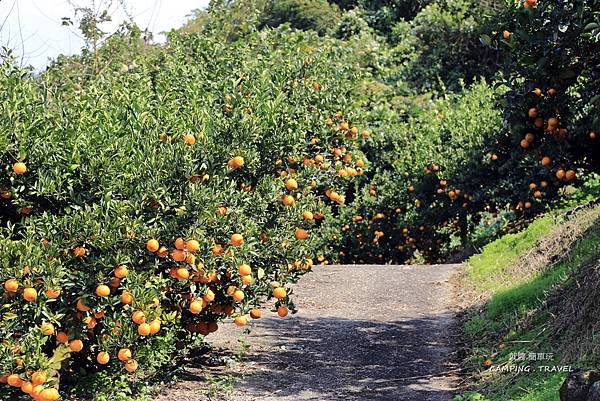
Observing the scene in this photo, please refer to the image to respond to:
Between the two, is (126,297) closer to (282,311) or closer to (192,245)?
(192,245)

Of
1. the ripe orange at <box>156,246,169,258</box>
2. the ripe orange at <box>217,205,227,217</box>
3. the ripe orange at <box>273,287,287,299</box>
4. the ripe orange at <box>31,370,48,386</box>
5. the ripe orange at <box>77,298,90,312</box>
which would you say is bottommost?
the ripe orange at <box>31,370,48,386</box>

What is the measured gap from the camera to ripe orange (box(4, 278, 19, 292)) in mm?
4410

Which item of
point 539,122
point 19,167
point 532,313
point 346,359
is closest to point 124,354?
point 19,167

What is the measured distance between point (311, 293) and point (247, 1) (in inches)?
151

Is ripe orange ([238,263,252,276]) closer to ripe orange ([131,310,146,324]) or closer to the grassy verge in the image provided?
ripe orange ([131,310,146,324])

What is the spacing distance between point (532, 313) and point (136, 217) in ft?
11.9

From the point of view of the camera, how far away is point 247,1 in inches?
346

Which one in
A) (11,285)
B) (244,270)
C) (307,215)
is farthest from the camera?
(307,215)

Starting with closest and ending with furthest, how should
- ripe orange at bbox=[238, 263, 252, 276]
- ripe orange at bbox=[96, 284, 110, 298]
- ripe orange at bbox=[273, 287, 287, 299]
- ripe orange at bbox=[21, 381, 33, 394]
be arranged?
ripe orange at bbox=[21, 381, 33, 394], ripe orange at bbox=[96, 284, 110, 298], ripe orange at bbox=[238, 263, 252, 276], ripe orange at bbox=[273, 287, 287, 299]

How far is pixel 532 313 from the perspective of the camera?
6715mm

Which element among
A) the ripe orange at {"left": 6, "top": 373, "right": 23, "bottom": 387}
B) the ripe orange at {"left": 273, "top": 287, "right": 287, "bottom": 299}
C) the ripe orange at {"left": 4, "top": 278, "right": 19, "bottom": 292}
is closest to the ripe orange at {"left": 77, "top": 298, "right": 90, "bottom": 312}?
the ripe orange at {"left": 4, "top": 278, "right": 19, "bottom": 292}

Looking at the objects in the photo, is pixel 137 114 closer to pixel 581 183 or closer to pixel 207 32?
pixel 207 32

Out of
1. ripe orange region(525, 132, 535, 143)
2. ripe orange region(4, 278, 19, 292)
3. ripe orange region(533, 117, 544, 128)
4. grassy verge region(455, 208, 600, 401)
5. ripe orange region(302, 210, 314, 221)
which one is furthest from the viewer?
ripe orange region(525, 132, 535, 143)

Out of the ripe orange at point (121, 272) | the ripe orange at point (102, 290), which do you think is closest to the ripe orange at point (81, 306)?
the ripe orange at point (102, 290)
